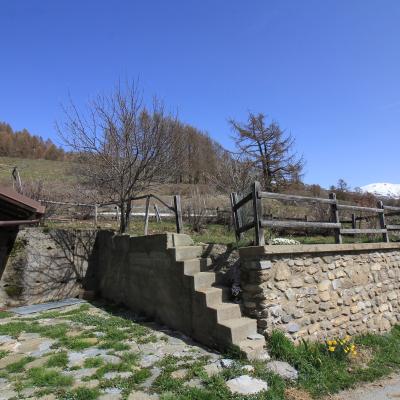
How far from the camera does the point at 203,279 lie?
6.57m

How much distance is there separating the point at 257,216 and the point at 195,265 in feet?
5.30

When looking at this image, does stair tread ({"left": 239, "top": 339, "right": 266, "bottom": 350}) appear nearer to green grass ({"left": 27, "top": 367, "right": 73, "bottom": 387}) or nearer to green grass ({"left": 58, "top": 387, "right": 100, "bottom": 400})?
green grass ({"left": 58, "top": 387, "right": 100, "bottom": 400})

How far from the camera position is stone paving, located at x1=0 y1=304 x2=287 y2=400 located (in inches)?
175

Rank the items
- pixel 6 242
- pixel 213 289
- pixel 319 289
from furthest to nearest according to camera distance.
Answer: pixel 6 242 → pixel 319 289 → pixel 213 289

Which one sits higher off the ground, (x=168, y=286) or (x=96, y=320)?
(x=168, y=286)

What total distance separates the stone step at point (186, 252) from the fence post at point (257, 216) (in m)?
1.55

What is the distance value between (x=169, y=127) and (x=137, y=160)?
1.59 metres

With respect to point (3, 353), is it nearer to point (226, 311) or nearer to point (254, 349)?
point (226, 311)

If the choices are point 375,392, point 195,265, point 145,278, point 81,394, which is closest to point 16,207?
point 145,278

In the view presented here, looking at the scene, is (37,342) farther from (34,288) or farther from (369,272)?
(369,272)

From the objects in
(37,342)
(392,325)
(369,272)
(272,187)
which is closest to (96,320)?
(37,342)

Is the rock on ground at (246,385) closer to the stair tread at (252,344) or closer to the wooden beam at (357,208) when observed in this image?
the stair tread at (252,344)

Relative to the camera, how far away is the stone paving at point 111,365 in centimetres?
444

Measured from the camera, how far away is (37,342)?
632 cm
